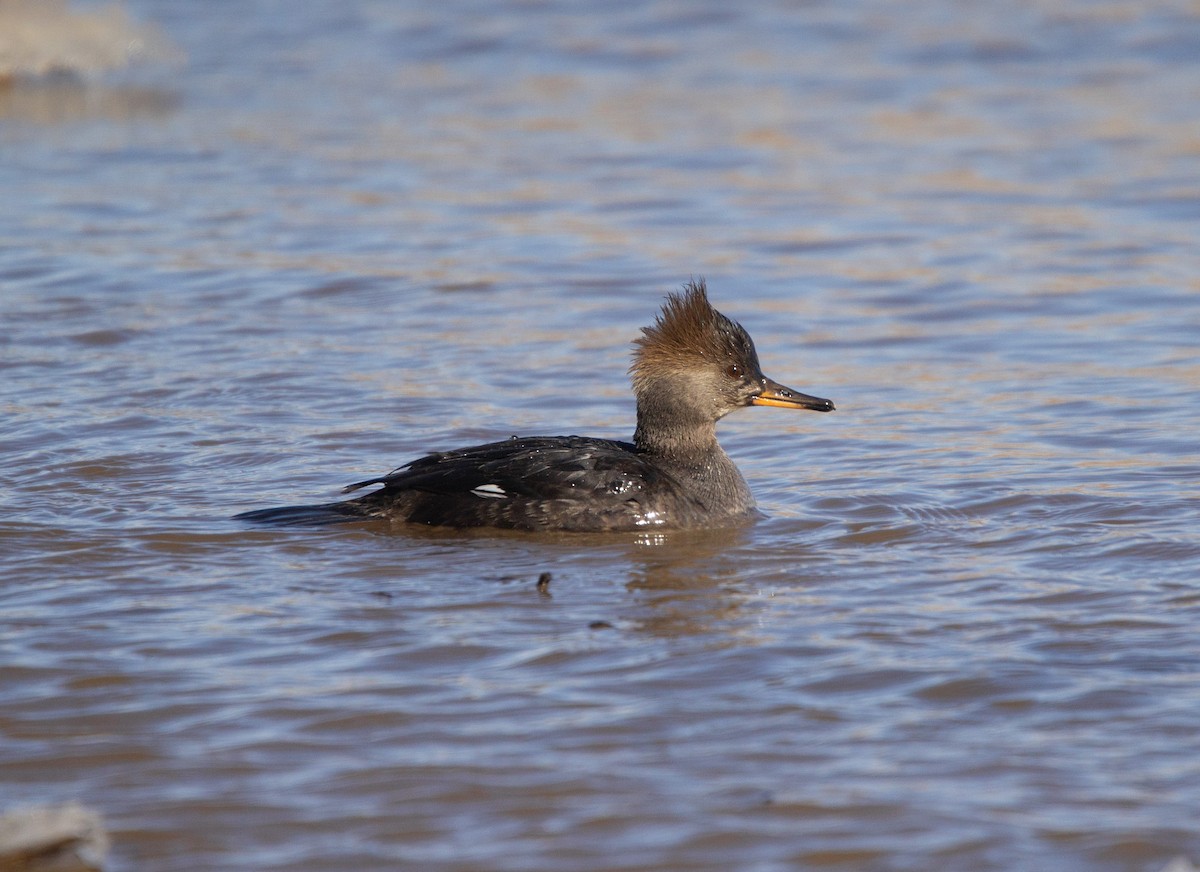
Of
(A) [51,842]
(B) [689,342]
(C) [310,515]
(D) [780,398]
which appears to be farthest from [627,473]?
(A) [51,842]

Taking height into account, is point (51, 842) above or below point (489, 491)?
below

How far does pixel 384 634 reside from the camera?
5.43 meters

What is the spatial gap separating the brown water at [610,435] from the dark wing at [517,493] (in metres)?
0.14

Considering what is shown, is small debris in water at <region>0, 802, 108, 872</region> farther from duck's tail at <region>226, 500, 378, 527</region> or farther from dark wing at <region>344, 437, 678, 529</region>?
dark wing at <region>344, 437, 678, 529</region>

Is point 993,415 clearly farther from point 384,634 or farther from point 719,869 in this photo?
point 719,869

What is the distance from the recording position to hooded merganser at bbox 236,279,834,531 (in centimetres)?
671

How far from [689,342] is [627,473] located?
719 millimetres

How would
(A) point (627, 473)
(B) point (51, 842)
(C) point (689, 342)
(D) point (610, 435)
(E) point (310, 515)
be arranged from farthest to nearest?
1. (D) point (610, 435)
2. (C) point (689, 342)
3. (A) point (627, 473)
4. (E) point (310, 515)
5. (B) point (51, 842)

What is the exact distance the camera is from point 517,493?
6.73 metres

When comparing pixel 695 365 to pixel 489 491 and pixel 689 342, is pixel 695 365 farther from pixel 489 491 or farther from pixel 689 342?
pixel 489 491

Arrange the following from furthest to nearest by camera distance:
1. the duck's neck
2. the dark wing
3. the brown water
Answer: the duck's neck, the dark wing, the brown water

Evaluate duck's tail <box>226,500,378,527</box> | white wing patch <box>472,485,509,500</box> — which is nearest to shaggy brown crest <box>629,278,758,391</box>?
white wing patch <box>472,485,509,500</box>

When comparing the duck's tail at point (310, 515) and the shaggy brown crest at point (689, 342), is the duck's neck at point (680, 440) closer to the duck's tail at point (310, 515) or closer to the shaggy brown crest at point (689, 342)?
the shaggy brown crest at point (689, 342)

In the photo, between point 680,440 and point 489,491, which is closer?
point 489,491
